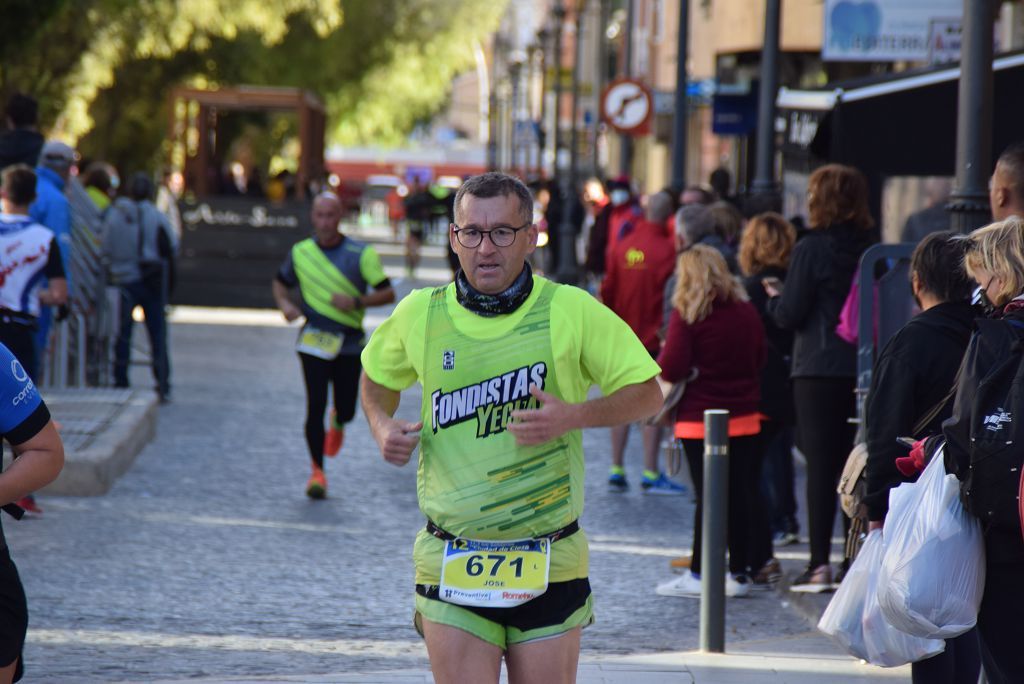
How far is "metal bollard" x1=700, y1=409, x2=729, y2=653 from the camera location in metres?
7.07

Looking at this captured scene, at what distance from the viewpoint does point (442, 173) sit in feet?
300

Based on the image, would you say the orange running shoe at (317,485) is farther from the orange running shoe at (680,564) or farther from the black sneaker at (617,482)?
the orange running shoe at (680,564)

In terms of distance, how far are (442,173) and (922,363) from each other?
86.3 meters

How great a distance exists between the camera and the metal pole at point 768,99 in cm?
1473

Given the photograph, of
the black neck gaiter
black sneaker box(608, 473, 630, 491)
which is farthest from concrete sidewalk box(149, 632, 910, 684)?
black sneaker box(608, 473, 630, 491)

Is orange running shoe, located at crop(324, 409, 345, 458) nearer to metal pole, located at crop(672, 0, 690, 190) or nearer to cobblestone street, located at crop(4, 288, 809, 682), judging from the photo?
cobblestone street, located at crop(4, 288, 809, 682)

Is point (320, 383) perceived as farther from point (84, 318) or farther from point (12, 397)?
point (12, 397)

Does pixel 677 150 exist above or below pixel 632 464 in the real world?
above

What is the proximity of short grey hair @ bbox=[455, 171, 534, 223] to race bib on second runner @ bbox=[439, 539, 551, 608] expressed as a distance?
2.53 ft

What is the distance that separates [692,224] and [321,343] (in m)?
2.32

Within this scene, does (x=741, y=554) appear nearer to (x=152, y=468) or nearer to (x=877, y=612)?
(x=877, y=612)

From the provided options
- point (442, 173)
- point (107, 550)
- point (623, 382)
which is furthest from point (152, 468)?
point (442, 173)

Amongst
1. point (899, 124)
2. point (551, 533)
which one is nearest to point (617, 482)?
point (899, 124)

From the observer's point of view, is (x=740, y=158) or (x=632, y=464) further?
(x=740, y=158)
